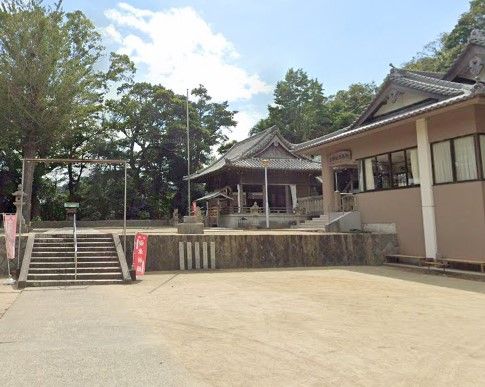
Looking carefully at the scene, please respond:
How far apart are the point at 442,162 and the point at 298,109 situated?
3387 cm

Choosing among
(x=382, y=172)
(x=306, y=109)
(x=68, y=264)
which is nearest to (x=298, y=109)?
(x=306, y=109)

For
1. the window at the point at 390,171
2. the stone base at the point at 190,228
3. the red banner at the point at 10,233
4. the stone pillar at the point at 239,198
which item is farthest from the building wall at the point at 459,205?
the stone pillar at the point at 239,198

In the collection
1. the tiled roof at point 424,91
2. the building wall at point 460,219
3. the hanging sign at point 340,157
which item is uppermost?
the tiled roof at point 424,91

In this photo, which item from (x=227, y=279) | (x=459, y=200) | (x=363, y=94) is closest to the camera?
(x=227, y=279)

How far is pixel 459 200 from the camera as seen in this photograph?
12.7 meters

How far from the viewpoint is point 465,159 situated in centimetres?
1255

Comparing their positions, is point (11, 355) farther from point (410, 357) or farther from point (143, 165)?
point (143, 165)

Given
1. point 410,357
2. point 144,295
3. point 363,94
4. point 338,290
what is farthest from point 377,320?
point 363,94

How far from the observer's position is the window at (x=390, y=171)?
1465 centimetres

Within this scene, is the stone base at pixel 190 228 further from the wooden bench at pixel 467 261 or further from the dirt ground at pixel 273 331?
the wooden bench at pixel 467 261

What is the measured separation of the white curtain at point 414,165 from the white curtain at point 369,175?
6.82ft

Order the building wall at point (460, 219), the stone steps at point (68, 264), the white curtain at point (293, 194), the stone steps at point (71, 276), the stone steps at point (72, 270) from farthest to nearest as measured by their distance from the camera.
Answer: the white curtain at point (293, 194) < the building wall at point (460, 219) < the stone steps at point (68, 264) < the stone steps at point (72, 270) < the stone steps at point (71, 276)

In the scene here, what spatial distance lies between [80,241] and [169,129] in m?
24.5

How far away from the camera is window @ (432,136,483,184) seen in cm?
1234
